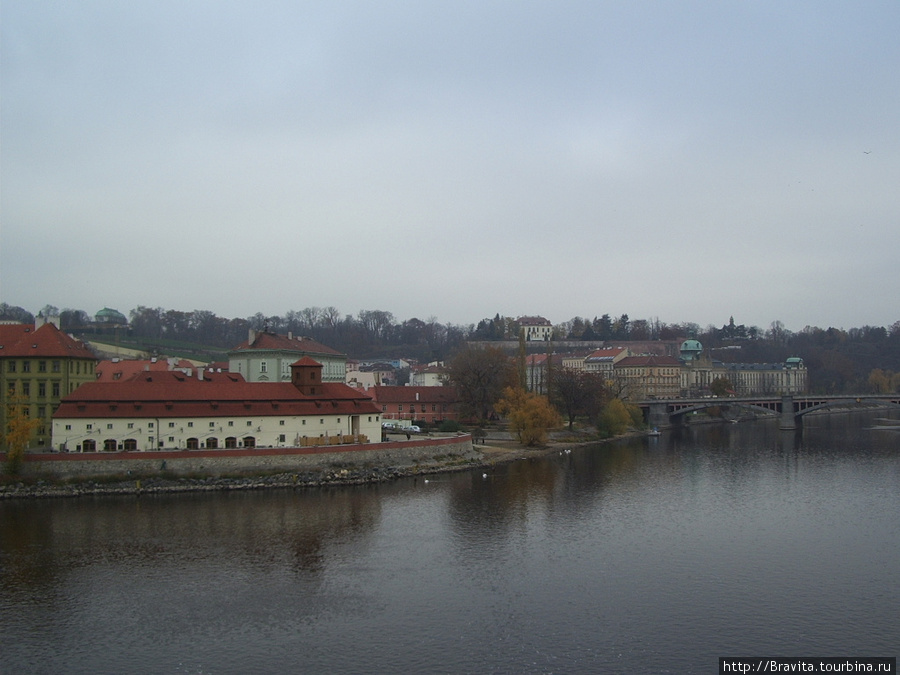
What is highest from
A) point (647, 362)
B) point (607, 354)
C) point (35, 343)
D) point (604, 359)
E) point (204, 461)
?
point (35, 343)

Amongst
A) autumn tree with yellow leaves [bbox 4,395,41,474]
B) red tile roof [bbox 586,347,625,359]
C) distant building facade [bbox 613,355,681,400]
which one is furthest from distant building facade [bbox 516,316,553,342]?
autumn tree with yellow leaves [bbox 4,395,41,474]

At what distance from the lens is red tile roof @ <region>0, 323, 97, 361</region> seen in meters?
41.6

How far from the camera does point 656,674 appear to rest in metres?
16.6

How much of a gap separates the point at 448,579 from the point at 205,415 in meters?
21.1

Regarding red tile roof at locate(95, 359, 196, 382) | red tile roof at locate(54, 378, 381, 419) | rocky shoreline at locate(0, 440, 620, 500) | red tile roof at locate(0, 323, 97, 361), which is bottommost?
rocky shoreline at locate(0, 440, 620, 500)

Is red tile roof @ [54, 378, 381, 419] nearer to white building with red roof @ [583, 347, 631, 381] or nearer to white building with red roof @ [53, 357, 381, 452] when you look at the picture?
white building with red roof @ [53, 357, 381, 452]

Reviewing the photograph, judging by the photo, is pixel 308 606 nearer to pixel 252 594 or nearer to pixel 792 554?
pixel 252 594

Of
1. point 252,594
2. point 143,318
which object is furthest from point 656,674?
point 143,318

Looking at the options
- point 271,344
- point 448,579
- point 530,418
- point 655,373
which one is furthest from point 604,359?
point 448,579

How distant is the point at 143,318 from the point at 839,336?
470ft

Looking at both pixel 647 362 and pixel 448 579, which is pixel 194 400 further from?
pixel 647 362

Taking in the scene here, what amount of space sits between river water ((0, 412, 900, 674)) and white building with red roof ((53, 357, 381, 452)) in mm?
4585

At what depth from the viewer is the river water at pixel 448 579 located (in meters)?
18.0

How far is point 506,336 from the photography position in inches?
6083
